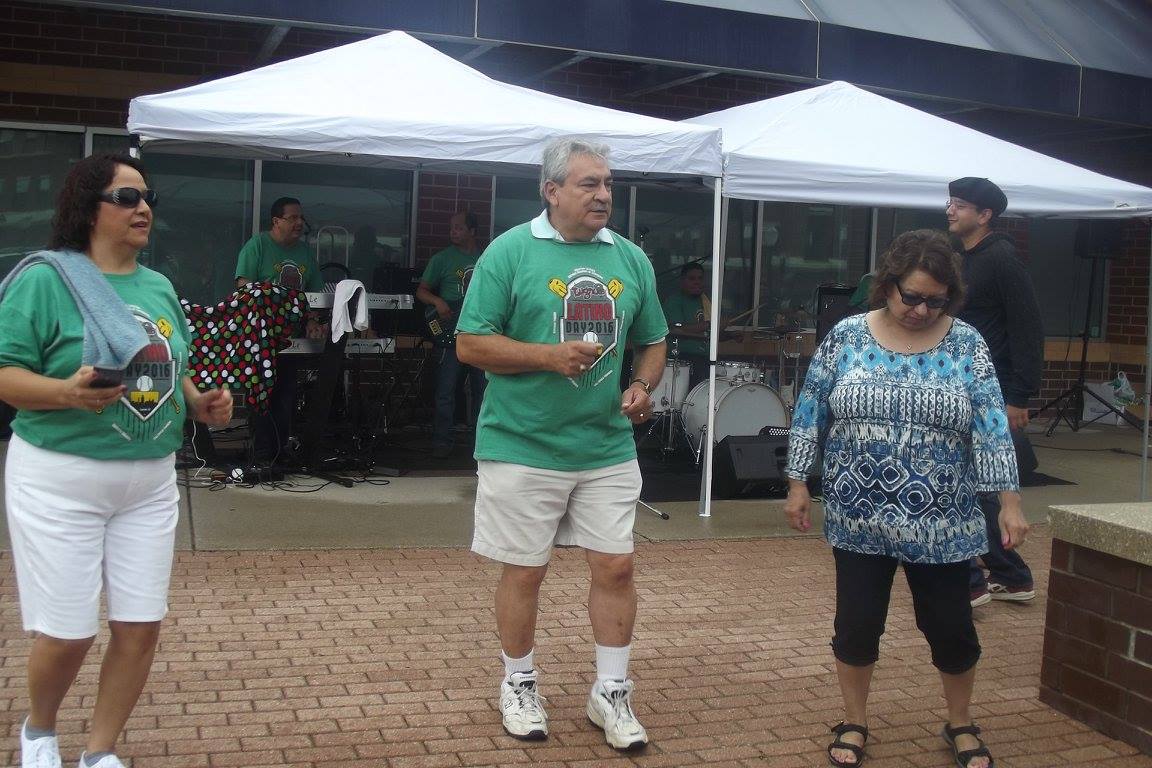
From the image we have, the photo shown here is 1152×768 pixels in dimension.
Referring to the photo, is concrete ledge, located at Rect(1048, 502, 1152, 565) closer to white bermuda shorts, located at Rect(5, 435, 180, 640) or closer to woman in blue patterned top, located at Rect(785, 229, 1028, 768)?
woman in blue patterned top, located at Rect(785, 229, 1028, 768)

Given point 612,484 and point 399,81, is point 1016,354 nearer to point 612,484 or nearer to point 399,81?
point 612,484

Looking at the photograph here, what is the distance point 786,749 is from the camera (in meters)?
4.39

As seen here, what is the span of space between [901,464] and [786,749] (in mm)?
1088

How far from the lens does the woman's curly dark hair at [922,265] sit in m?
4.05

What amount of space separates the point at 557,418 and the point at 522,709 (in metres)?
0.98

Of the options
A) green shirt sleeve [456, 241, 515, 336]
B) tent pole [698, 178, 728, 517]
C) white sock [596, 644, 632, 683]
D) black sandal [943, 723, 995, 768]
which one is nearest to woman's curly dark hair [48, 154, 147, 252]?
green shirt sleeve [456, 241, 515, 336]

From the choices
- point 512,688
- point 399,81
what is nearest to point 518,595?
point 512,688

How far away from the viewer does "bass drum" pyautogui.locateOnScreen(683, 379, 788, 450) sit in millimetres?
10109

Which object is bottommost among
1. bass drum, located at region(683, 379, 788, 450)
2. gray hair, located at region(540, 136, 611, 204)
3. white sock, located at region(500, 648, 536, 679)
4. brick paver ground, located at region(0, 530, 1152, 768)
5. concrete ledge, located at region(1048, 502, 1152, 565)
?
brick paver ground, located at region(0, 530, 1152, 768)

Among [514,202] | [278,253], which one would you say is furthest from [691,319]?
[278,253]

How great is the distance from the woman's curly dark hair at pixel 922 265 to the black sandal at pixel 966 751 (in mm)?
1367

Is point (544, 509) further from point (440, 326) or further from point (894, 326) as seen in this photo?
point (440, 326)

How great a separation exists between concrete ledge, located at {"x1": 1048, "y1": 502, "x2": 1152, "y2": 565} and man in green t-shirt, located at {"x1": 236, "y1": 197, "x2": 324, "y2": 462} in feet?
19.1

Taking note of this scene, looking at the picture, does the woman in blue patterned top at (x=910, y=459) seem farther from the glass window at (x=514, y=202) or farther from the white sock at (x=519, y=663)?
the glass window at (x=514, y=202)
